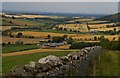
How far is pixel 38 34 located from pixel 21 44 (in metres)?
23.9

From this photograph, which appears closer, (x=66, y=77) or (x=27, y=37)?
(x=66, y=77)

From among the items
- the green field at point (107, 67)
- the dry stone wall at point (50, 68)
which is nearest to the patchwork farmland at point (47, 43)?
the green field at point (107, 67)

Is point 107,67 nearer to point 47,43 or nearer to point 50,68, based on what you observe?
point 50,68

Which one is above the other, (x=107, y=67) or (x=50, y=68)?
(x=50, y=68)

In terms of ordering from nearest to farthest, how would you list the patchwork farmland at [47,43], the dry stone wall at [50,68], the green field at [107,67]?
1. the dry stone wall at [50,68]
2. the green field at [107,67]
3. the patchwork farmland at [47,43]

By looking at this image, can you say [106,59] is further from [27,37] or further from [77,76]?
[27,37]

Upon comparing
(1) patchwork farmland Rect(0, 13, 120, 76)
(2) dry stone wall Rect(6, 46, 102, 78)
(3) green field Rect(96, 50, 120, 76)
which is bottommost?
(1) patchwork farmland Rect(0, 13, 120, 76)

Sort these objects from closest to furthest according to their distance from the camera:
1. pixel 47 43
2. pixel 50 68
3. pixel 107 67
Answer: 1. pixel 50 68
2. pixel 107 67
3. pixel 47 43

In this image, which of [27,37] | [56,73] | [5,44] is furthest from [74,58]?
[27,37]

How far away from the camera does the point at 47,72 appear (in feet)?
33.2

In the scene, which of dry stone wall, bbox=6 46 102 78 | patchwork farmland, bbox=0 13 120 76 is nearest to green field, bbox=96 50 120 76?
patchwork farmland, bbox=0 13 120 76

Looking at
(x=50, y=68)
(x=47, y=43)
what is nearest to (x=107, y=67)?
Answer: (x=50, y=68)

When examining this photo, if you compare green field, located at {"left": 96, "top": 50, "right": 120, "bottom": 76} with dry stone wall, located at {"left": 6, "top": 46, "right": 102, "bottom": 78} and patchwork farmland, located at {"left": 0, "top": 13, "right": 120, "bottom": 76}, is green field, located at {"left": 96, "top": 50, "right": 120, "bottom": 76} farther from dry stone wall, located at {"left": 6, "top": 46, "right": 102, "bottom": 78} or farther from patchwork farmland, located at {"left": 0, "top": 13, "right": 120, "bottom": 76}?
dry stone wall, located at {"left": 6, "top": 46, "right": 102, "bottom": 78}

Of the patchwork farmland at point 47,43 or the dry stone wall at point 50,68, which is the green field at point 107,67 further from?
the dry stone wall at point 50,68
